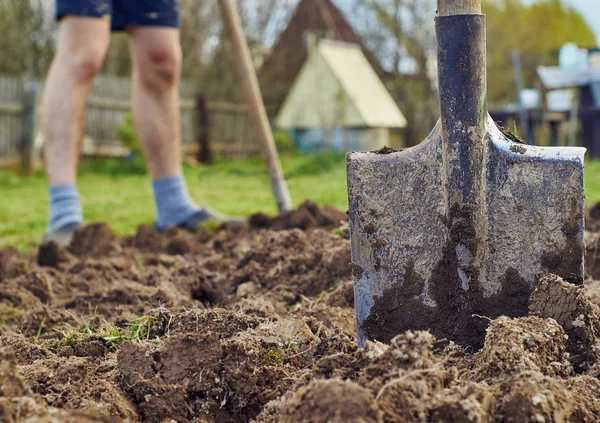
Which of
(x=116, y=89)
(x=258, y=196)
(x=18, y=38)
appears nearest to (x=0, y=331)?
(x=258, y=196)

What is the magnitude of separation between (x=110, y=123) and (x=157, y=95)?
7888mm

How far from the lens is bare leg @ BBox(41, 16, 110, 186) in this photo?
3.55 metres

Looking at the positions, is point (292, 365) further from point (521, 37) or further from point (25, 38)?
point (521, 37)

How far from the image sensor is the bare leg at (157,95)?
12.8 ft

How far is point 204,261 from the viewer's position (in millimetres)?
2885

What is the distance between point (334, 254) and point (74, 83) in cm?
188

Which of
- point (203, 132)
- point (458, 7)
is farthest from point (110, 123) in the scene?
point (458, 7)

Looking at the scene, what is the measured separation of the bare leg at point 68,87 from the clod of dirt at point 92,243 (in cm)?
30

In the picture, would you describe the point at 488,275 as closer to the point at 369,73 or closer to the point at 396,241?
the point at 396,241

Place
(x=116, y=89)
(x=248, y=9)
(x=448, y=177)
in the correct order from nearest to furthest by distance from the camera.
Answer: (x=448, y=177) < (x=116, y=89) < (x=248, y=9)

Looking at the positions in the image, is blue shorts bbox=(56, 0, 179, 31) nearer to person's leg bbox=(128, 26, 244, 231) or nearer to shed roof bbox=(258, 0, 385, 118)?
person's leg bbox=(128, 26, 244, 231)

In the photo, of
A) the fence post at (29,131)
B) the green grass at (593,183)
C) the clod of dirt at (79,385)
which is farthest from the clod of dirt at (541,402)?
the fence post at (29,131)

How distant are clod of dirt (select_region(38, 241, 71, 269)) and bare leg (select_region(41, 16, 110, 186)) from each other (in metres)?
0.52

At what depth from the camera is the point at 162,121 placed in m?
4.06
